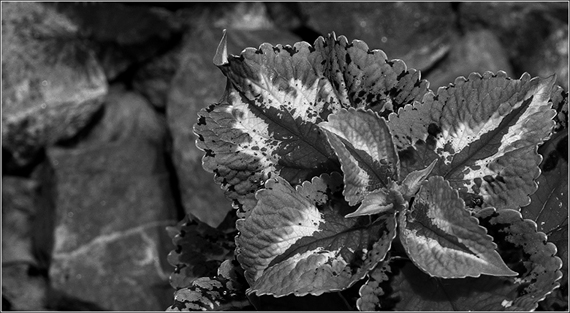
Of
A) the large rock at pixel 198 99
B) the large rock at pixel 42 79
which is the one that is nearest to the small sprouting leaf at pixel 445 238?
the large rock at pixel 198 99

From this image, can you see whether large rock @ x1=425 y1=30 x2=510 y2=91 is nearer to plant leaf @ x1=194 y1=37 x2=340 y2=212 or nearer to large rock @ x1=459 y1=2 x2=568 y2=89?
large rock @ x1=459 y1=2 x2=568 y2=89

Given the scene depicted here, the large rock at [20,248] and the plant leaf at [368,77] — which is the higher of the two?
the plant leaf at [368,77]

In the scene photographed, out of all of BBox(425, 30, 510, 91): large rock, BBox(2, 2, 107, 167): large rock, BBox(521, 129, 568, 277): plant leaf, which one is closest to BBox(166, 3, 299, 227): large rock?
BBox(2, 2, 107, 167): large rock

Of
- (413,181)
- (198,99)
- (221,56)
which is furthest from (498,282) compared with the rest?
(198,99)

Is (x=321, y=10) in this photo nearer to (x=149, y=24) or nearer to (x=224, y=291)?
(x=149, y=24)

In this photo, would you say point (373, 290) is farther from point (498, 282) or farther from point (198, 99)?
point (198, 99)

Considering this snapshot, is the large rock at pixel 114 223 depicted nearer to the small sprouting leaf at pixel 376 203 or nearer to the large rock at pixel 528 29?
the large rock at pixel 528 29

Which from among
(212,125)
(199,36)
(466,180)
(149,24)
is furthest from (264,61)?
(149,24)

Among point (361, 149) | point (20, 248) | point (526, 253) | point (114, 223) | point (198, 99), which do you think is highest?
point (361, 149)
